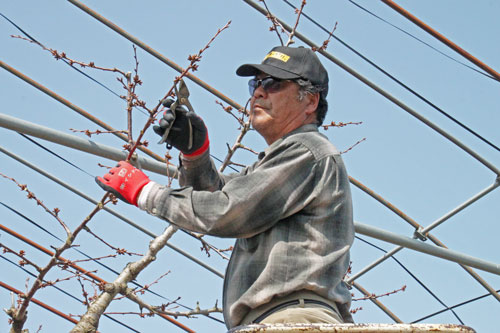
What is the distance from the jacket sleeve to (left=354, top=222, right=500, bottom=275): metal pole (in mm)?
3435

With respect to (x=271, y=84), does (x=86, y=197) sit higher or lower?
higher

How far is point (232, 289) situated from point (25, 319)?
91.5 inches

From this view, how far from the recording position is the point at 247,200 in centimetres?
352

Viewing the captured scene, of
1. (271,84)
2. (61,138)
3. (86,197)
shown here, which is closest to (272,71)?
(271,84)

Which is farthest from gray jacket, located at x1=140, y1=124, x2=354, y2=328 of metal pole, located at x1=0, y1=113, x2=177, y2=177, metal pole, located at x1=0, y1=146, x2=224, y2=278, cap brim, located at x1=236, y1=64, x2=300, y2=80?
metal pole, located at x1=0, y1=146, x2=224, y2=278

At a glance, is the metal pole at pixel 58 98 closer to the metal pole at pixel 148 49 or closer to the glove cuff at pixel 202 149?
the metal pole at pixel 148 49

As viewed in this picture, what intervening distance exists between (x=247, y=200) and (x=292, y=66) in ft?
2.52

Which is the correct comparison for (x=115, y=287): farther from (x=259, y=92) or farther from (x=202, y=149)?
(x=259, y=92)

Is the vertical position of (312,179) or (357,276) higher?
(357,276)

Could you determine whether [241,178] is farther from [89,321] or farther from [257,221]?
[89,321]

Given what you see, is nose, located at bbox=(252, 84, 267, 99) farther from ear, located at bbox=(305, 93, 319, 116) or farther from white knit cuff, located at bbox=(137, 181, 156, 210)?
white knit cuff, located at bbox=(137, 181, 156, 210)

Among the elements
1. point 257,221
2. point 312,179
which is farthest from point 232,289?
point 312,179

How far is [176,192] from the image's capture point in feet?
11.9

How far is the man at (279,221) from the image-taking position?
3479mm
